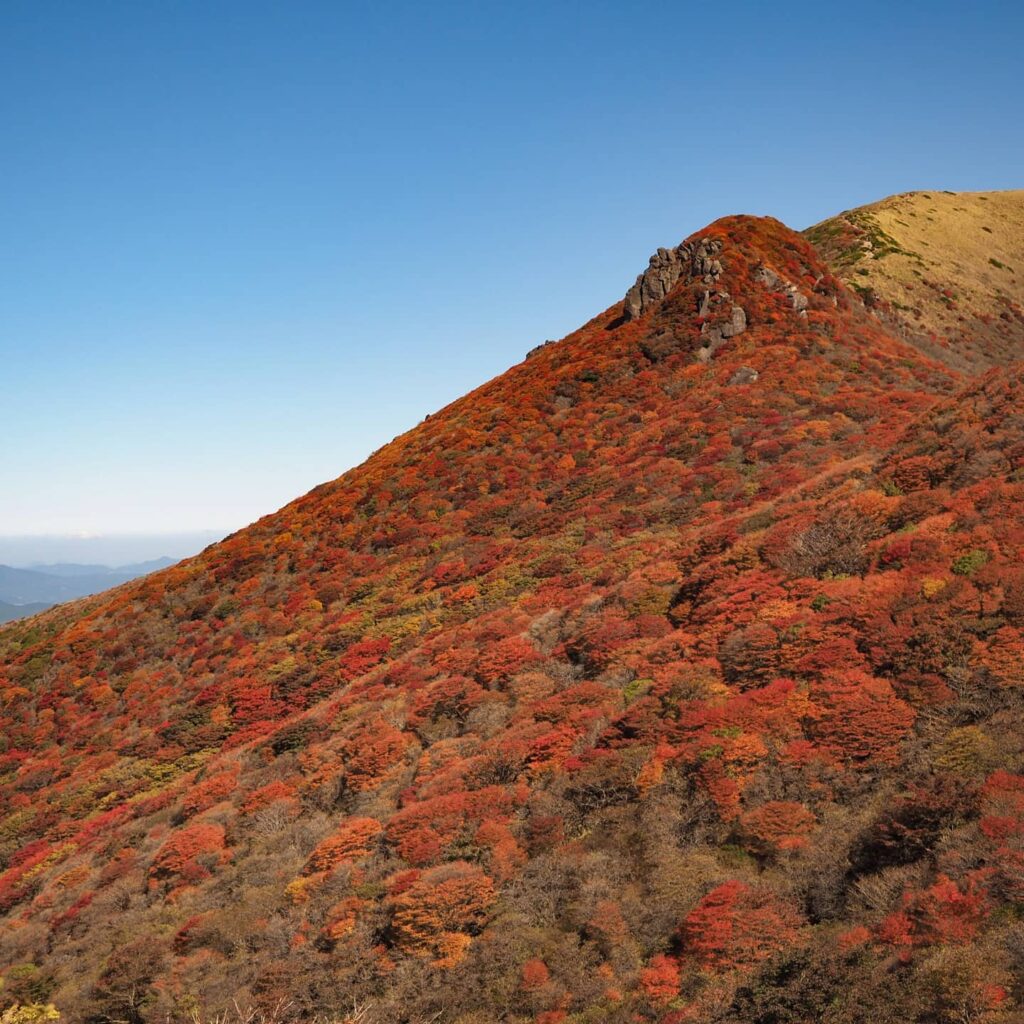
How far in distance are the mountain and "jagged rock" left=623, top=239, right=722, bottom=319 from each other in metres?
19.4

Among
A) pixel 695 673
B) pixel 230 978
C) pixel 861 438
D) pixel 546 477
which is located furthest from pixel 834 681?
pixel 546 477

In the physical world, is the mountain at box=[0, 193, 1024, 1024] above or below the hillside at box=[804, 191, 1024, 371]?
below

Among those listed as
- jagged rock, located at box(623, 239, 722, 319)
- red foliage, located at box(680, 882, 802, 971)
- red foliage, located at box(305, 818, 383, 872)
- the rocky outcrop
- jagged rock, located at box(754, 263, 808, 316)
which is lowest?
red foliage, located at box(680, 882, 802, 971)

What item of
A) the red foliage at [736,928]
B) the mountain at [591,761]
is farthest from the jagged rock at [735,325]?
the red foliage at [736,928]

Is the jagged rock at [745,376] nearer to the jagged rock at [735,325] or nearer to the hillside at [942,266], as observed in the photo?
the jagged rock at [735,325]

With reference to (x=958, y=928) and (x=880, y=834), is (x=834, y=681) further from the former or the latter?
(x=958, y=928)

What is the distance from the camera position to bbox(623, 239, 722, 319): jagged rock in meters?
56.0

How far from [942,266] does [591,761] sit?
84.5 metres

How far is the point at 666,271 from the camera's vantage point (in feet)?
189

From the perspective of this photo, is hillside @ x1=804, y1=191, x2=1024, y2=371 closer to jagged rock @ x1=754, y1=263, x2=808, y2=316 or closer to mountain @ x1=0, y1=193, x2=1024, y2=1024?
jagged rock @ x1=754, y1=263, x2=808, y2=316

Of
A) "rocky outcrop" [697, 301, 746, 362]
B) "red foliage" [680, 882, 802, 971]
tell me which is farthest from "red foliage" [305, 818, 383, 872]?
"rocky outcrop" [697, 301, 746, 362]

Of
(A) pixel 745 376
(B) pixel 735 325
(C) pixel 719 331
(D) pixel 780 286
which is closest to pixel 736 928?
(A) pixel 745 376

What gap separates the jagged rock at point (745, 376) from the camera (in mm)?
46219

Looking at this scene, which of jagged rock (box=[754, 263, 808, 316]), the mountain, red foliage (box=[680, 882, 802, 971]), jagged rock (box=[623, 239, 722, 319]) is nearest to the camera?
red foliage (box=[680, 882, 802, 971])
